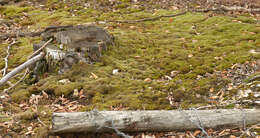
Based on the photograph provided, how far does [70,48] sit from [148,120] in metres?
2.58

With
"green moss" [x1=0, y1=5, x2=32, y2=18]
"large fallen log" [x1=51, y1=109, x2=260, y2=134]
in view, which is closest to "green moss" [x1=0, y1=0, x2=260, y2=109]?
"large fallen log" [x1=51, y1=109, x2=260, y2=134]

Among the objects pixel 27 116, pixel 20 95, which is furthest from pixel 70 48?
pixel 27 116

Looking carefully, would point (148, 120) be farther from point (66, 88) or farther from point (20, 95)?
point (20, 95)

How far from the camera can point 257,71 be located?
5242mm

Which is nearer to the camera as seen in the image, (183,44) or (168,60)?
(168,60)

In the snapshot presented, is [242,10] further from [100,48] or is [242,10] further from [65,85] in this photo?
[65,85]

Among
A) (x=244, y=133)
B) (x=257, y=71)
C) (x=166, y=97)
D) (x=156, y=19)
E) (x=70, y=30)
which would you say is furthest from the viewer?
(x=156, y=19)

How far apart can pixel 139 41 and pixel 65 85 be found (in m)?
2.53

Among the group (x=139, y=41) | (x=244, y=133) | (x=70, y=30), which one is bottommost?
(x=244, y=133)

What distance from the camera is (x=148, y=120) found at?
3525mm

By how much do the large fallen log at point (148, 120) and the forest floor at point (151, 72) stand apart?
125 millimetres

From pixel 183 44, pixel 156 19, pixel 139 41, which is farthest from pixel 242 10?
pixel 139 41

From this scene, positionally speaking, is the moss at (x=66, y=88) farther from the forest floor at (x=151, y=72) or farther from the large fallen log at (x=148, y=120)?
the large fallen log at (x=148, y=120)

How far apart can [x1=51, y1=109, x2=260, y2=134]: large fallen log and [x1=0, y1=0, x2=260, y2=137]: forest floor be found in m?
0.12
